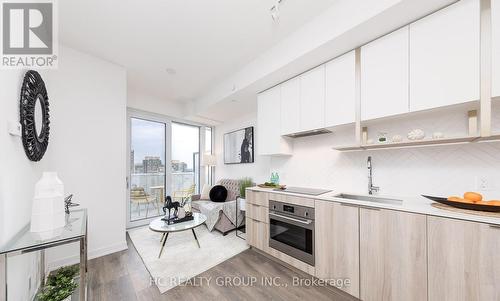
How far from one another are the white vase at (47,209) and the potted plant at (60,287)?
67 cm

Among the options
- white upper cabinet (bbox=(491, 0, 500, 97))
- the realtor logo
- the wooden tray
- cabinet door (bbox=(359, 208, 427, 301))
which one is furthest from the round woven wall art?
white upper cabinet (bbox=(491, 0, 500, 97))

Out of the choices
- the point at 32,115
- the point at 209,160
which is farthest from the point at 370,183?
the point at 209,160

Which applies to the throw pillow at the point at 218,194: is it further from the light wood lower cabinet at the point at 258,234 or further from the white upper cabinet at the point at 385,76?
the white upper cabinet at the point at 385,76

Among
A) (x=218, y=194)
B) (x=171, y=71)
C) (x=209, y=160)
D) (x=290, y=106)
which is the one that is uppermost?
(x=171, y=71)

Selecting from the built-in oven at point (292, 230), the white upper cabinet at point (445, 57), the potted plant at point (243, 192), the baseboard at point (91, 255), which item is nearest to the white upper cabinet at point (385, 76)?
the white upper cabinet at point (445, 57)

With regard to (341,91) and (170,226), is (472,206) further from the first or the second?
(170,226)

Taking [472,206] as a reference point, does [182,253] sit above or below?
below

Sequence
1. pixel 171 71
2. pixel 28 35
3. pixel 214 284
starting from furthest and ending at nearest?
pixel 171 71 < pixel 214 284 < pixel 28 35

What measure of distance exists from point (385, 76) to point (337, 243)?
67.4 inches

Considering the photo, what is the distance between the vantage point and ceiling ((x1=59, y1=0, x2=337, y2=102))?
5.82ft

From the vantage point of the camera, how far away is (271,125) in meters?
2.86

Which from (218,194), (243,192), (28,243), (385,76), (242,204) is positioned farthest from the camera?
(218,194)

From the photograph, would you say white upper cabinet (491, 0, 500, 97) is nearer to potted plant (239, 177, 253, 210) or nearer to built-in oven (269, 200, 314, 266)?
built-in oven (269, 200, 314, 266)

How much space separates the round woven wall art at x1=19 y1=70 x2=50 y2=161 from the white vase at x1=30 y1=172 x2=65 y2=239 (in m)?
0.42
